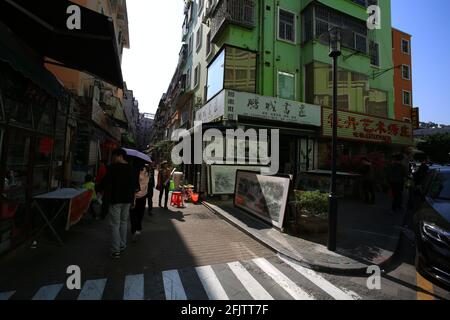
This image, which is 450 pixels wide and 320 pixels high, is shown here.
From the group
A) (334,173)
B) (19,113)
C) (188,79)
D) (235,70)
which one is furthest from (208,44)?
(334,173)

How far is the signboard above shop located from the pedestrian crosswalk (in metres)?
8.19

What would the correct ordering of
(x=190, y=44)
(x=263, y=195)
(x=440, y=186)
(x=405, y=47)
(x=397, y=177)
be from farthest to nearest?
(x=405, y=47), (x=190, y=44), (x=397, y=177), (x=263, y=195), (x=440, y=186)

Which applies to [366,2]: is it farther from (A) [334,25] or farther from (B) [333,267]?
(B) [333,267]

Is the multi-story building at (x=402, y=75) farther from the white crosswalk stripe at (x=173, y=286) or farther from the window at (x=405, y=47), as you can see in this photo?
the white crosswalk stripe at (x=173, y=286)

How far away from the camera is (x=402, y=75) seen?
26266 mm

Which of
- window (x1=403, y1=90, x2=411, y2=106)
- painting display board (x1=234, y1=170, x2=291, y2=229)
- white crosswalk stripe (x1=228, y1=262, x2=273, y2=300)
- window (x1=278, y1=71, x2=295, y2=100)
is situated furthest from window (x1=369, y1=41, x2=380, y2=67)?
white crosswalk stripe (x1=228, y1=262, x2=273, y2=300)

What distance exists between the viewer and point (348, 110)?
591 inches

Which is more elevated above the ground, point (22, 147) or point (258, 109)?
point (258, 109)

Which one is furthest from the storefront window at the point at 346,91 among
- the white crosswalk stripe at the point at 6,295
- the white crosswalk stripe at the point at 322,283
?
the white crosswalk stripe at the point at 6,295

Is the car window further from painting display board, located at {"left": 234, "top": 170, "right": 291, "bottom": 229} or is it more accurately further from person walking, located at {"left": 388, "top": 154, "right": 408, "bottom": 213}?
person walking, located at {"left": 388, "top": 154, "right": 408, "bottom": 213}

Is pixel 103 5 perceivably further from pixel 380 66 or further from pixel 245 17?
pixel 380 66

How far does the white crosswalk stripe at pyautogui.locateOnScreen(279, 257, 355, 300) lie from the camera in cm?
357

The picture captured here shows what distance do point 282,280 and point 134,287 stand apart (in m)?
2.27

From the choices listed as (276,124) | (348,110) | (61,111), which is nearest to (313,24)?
(348,110)
